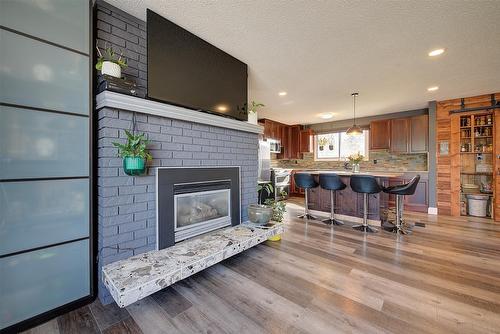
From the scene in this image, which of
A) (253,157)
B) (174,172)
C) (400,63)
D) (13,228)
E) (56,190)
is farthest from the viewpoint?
(253,157)

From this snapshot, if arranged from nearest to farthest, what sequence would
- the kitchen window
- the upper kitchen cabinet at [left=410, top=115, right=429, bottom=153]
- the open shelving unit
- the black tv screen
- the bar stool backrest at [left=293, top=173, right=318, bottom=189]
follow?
the black tv screen < the bar stool backrest at [left=293, top=173, right=318, bottom=189] < the open shelving unit < the upper kitchen cabinet at [left=410, top=115, right=429, bottom=153] < the kitchen window

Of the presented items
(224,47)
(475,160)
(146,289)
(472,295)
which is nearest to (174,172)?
(146,289)

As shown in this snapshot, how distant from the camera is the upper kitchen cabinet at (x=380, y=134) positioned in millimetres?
5383

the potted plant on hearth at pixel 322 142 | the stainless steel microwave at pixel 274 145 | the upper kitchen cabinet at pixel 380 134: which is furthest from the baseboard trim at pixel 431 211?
the stainless steel microwave at pixel 274 145

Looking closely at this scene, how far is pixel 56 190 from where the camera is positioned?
4.98 ft

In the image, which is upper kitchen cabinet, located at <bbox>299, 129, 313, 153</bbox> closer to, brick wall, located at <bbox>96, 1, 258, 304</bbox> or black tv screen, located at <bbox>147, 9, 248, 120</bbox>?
black tv screen, located at <bbox>147, 9, 248, 120</bbox>

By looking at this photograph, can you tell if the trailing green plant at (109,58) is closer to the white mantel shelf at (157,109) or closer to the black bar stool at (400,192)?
the white mantel shelf at (157,109)

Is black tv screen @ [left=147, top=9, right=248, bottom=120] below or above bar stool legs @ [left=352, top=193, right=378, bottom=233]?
above

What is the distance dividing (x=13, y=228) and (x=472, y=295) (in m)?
3.46

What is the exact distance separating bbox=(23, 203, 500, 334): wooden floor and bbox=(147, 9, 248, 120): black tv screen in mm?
1772

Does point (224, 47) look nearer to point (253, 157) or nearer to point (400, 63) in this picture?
point (253, 157)

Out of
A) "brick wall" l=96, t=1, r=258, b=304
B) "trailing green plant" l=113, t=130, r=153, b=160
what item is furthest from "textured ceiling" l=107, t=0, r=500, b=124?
"trailing green plant" l=113, t=130, r=153, b=160

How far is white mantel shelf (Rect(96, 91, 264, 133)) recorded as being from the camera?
1.62 metres

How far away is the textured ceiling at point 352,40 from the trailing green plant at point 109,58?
43cm
